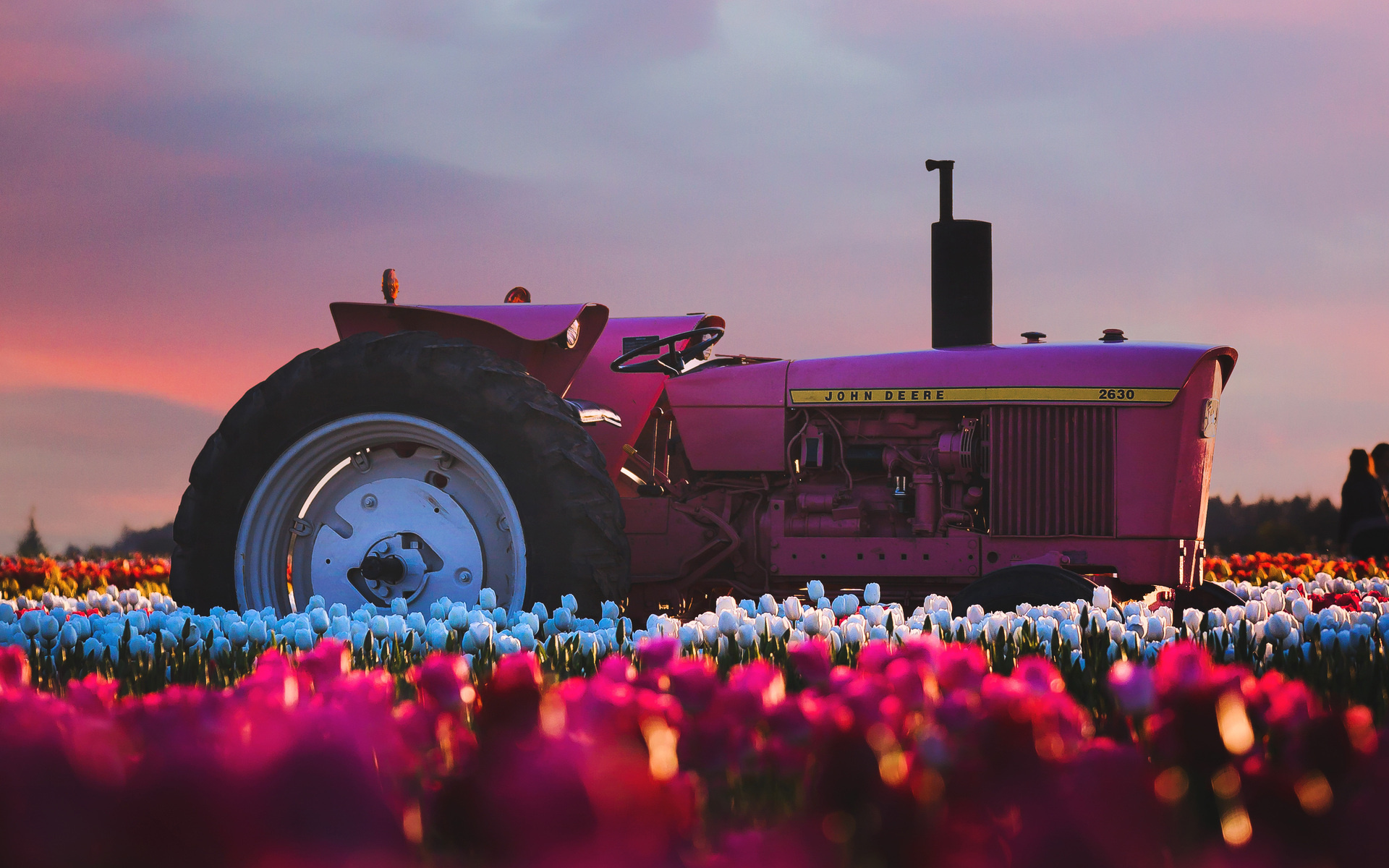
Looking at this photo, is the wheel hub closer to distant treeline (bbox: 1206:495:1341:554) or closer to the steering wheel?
the steering wheel

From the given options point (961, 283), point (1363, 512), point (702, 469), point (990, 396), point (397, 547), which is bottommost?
point (397, 547)

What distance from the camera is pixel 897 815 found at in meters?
1.08

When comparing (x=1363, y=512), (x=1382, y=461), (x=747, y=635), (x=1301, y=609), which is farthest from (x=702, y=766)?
(x=1382, y=461)

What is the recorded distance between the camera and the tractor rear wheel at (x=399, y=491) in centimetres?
391

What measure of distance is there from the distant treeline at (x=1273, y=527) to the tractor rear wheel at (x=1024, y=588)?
9.85 m

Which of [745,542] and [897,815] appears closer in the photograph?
[897,815]

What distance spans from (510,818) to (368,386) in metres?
3.46

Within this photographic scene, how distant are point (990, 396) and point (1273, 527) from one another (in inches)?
414

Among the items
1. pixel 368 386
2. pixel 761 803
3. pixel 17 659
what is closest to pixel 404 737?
pixel 761 803

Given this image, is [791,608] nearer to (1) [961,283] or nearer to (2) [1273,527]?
(1) [961,283]

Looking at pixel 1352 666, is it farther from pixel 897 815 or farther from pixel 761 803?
pixel 897 815

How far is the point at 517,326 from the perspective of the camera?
464cm

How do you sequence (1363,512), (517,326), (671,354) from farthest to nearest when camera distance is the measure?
1. (1363,512)
2. (671,354)
3. (517,326)

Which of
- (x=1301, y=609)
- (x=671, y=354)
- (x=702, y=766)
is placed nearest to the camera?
(x=702, y=766)
